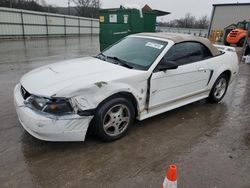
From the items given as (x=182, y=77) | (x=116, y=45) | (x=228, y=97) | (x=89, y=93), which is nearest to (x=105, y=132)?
(x=89, y=93)

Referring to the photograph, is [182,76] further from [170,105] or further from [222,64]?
[222,64]

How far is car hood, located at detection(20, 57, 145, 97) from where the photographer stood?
2.70 metres

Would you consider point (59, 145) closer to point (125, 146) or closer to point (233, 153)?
point (125, 146)

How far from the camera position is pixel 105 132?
3.01m

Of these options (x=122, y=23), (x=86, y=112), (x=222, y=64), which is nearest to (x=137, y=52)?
(x=86, y=112)

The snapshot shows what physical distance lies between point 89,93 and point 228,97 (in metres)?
3.99

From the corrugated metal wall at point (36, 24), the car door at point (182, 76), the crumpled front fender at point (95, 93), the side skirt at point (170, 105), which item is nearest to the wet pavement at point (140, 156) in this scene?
the side skirt at point (170, 105)

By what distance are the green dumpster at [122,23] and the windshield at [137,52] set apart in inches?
188

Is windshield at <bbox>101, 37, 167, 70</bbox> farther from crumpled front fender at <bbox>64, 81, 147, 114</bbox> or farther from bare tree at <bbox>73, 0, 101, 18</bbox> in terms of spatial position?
bare tree at <bbox>73, 0, 101, 18</bbox>

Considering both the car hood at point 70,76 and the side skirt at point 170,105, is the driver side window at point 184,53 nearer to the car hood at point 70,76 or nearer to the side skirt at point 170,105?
the side skirt at point 170,105

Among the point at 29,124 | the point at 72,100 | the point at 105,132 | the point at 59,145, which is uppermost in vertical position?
the point at 72,100

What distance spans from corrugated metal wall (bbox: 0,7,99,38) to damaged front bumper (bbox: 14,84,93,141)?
16.7 metres

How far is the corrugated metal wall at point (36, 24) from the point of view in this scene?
54.7 ft

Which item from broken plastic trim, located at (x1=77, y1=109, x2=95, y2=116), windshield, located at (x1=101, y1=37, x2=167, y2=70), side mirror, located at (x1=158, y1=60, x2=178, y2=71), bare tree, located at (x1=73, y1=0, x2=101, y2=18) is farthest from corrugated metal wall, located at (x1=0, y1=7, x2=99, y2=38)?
bare tree, located at (x1=73, y1=0, x2=101, y2=18)
